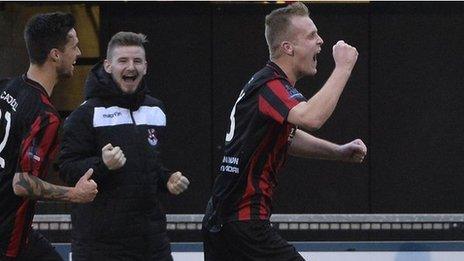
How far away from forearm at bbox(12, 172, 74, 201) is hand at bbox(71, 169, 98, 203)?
0.03 meters

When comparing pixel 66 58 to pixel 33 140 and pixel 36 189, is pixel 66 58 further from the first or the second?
pixel 36 189

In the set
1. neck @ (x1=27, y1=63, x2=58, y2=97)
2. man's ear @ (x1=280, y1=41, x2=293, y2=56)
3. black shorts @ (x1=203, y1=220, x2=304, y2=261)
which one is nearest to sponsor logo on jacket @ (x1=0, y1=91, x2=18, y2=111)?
neck @ (x1=27, y1=63, x2=58, y2=97)

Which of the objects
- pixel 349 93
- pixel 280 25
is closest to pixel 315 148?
pixel 280 25

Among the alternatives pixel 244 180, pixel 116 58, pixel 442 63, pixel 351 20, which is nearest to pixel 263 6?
pixel 351 20

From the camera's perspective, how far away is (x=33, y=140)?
6.61 metres

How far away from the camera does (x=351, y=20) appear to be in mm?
8508

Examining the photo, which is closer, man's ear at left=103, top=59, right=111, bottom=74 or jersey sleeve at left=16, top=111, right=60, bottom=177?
jersey sleeve at left=16, top=111, right=60, bottom=177

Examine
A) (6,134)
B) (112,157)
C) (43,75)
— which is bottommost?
(112,157)

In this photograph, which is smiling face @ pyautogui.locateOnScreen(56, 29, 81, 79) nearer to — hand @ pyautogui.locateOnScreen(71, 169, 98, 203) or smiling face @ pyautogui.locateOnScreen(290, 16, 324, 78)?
hand @ pyautogui.locateOnScreen(71, 169, 98, 203)

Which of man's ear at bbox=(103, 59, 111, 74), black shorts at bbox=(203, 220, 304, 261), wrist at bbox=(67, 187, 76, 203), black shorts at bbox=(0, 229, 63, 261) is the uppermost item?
man's ear at bbox=(103, 59, 111, 74)

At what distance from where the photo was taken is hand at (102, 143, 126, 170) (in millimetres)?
6652

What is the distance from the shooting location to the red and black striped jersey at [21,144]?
6.62 m

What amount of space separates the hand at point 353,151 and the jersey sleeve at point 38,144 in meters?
1.31

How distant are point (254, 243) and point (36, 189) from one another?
98cm
